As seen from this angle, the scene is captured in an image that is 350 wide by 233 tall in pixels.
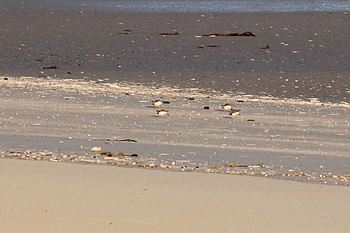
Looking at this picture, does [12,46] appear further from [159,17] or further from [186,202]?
[186,202]

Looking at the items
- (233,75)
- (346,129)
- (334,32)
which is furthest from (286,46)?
(346,129)

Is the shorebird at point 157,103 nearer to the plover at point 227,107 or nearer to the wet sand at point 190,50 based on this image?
the plover at point 227,107

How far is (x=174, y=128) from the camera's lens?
21.4ft

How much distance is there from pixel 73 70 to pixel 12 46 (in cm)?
233

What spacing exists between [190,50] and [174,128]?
5.72 m

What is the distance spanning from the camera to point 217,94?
28.9ft

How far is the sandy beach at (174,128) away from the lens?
3943 millimetres

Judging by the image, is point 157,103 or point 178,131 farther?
point 157,103

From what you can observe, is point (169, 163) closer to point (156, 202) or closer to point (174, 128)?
point (156, 202)

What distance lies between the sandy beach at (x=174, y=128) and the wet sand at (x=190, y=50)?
3cm

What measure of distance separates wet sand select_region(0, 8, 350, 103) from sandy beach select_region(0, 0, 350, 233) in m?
0.03

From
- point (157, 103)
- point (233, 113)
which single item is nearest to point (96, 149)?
point (233, 113)

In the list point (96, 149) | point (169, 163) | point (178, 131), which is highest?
point (178, 131)

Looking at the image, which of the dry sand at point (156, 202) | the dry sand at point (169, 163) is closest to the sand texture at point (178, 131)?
the dry sand at point (169, 163)
